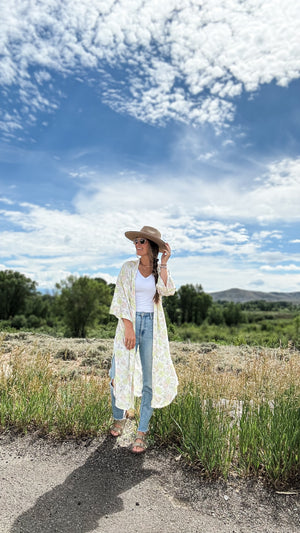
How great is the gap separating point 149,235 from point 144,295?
0.63 meters

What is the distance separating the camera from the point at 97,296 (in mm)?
28625

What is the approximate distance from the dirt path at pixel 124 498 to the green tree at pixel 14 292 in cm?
4103

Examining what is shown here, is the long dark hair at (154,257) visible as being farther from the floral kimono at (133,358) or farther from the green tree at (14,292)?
the green tree at (14,292)

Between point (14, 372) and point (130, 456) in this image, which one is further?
point (14, 372)

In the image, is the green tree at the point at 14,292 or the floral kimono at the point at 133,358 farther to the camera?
the green tree at the point at 14,292

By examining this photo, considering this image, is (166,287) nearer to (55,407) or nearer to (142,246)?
(142,246)

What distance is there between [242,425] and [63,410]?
2.12 metres

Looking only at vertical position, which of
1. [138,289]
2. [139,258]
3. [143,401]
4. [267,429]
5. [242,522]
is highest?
[139,258]

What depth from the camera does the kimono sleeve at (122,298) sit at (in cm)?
412

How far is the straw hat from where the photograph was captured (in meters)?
4.12

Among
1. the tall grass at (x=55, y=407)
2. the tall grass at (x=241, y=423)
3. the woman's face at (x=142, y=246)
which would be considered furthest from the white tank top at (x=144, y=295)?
the tall grass at (x=55, y=407)

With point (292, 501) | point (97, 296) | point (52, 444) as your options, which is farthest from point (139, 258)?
point (97, 296)

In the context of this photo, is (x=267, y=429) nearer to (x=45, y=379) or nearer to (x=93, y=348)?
(x=45, y=379)

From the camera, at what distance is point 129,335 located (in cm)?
409
